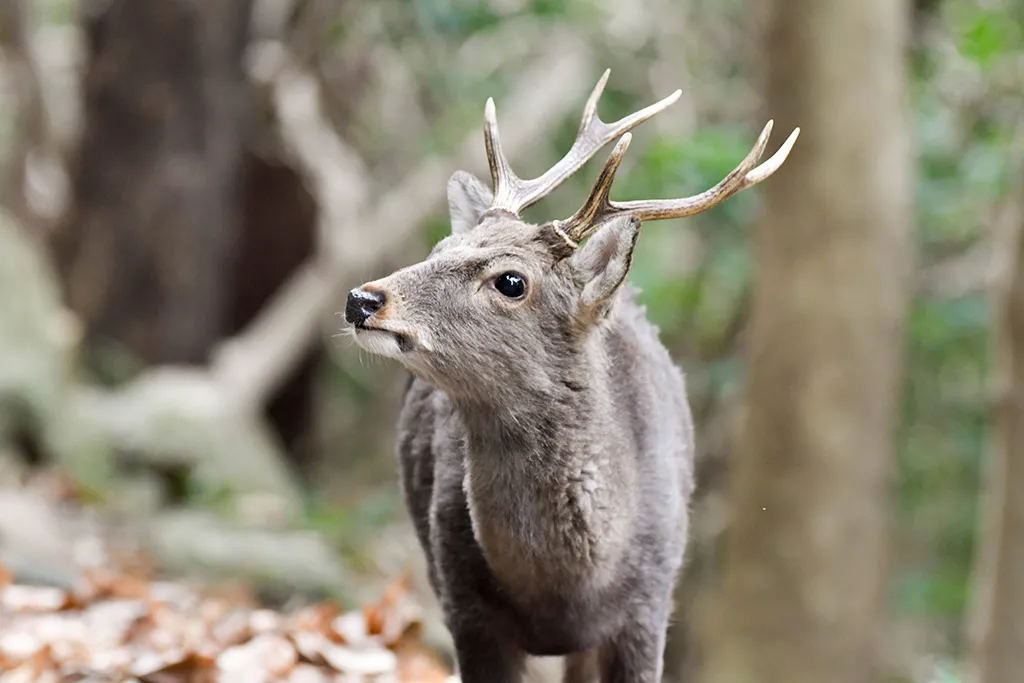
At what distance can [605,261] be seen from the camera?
10.8 feet

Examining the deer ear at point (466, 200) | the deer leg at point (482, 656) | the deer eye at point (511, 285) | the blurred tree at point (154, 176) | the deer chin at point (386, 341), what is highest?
the blurred tree at point (154, 176)

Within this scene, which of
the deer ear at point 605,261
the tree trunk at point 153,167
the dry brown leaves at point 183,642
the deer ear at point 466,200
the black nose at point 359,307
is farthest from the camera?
the tree trunk at point 153,167

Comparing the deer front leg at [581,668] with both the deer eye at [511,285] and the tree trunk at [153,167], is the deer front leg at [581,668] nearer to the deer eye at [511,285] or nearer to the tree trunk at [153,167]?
the deer eye at [511,285]

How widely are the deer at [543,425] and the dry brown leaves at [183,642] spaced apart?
0.85 m

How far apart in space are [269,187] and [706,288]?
4660 mm

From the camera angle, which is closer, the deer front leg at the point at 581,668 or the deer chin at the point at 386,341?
the deer chin at the point at 386,341

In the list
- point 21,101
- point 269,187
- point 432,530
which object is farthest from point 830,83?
point 21,101

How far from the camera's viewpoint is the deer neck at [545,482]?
3305mm

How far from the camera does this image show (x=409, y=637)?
466 centimetres

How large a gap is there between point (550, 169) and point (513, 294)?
0.39 meters

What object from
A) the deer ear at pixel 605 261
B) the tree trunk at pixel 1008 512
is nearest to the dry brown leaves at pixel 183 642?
the deer ear at pixel 605 261

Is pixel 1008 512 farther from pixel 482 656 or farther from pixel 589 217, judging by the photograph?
pixel 589 217

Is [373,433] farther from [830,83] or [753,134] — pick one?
[830,83]

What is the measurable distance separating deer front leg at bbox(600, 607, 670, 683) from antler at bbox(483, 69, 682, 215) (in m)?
1.07
